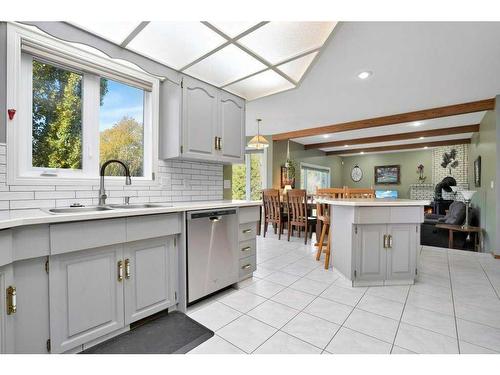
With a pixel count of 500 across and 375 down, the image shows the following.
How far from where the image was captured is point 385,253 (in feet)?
7.82

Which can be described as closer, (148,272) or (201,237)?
(148,272)

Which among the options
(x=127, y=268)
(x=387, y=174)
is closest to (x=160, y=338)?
(x=127, y=268)

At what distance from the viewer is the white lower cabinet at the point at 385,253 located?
7.75ft

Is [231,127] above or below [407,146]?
below

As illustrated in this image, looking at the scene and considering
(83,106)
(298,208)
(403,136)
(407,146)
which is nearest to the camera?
(83,106)

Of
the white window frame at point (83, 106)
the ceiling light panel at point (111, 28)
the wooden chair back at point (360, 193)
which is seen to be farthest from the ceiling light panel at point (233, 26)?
the wooden chair back at point (360, 193)

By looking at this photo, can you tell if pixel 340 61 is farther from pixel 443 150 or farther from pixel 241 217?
pixel 443 150

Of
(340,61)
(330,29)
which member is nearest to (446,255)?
(340,61)

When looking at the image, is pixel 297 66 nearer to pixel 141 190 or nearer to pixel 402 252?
pixel 141 190

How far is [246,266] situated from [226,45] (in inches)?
81.3

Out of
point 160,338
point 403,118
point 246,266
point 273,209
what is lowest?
point 160,338

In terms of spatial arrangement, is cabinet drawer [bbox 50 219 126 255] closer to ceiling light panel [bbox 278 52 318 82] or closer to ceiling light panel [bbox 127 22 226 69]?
ceiling light panel [bbox 127 22 226 69]

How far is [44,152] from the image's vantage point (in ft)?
5.90
